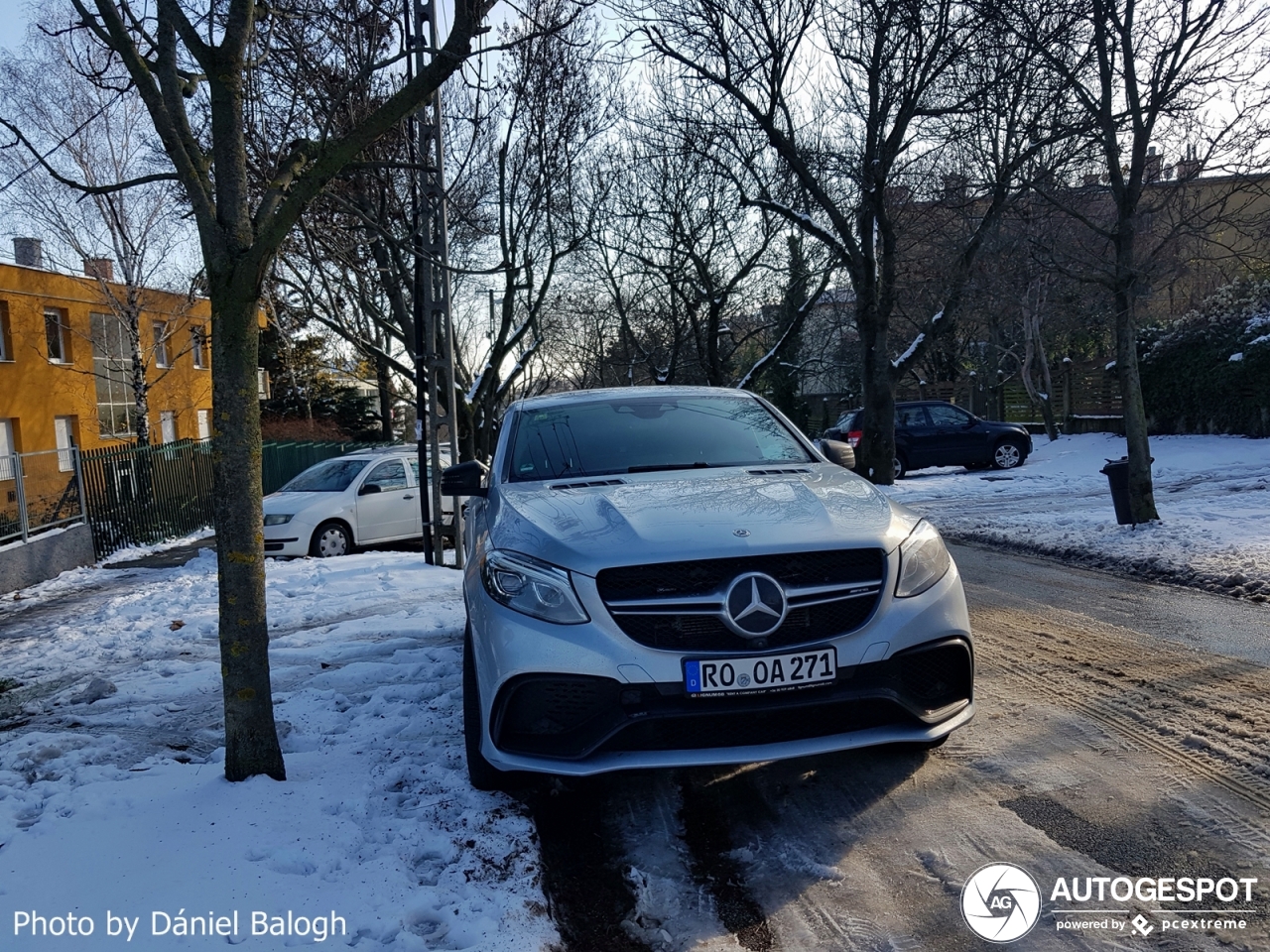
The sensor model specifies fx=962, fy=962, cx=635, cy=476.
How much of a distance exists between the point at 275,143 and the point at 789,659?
41.9 feet

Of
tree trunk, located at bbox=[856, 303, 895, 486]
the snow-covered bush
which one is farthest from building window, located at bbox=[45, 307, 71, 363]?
the snow-covered bush

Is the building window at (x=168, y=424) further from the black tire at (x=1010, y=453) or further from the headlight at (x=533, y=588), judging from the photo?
the headlight at (x=533, y=588)

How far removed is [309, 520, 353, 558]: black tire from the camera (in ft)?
45.0

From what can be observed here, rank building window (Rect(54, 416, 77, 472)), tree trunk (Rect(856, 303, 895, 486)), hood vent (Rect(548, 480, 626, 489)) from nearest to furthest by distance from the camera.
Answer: hood vent (Rect(548, 480, 626, 489)), tree trunk (Rect(856, 303, 895, 486)), building window (Rect(54, 416, 77, 472))

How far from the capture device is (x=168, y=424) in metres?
35.9

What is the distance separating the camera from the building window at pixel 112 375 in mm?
31078

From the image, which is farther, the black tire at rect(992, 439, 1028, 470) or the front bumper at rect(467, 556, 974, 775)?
the black tire at rect(992, 439, 1028, 470)

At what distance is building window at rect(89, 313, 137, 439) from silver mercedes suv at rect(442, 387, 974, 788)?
3154 cm

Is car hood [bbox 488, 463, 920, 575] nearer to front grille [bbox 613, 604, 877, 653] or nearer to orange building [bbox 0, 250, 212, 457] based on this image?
front grille [bbox 613, 604, 877, 653]

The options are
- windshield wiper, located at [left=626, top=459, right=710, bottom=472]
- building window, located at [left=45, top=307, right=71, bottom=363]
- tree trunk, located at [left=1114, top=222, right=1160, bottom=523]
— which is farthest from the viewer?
building window, located at [left=45, top=307, right=71, bottom=363]

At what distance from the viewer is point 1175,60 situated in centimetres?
955

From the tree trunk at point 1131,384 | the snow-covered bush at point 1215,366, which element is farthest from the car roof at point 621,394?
the snow-covered bush at point 1215,366

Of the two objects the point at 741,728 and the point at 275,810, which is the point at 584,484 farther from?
Result: the point at 275,810

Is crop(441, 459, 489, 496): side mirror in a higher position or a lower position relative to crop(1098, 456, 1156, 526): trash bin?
higher
